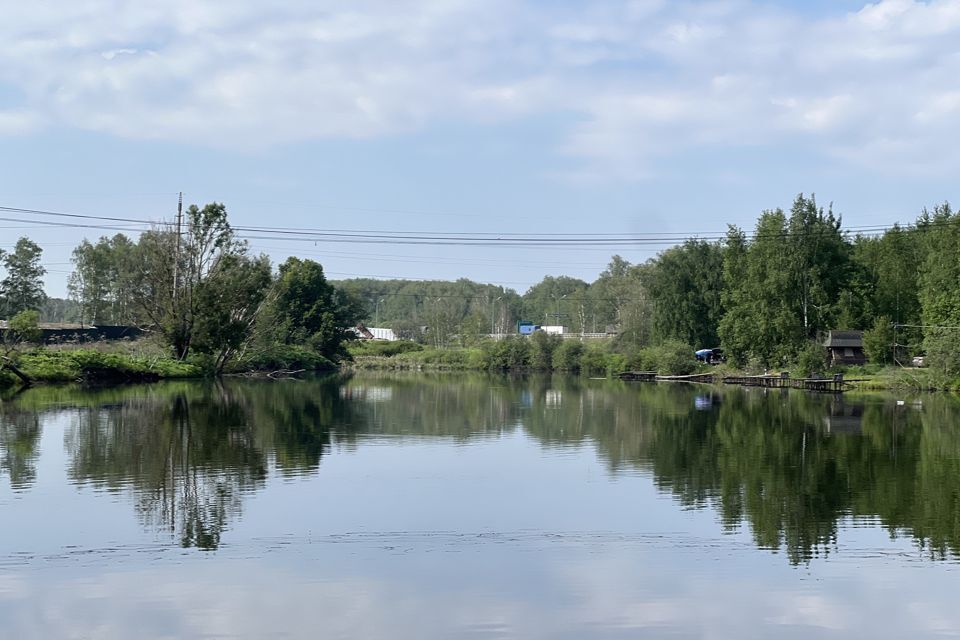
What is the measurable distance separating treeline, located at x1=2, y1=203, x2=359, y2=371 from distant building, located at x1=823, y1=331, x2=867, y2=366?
4032 centimetres

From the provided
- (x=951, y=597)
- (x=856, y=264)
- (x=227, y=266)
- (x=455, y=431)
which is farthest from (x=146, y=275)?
(x=951, y=597)

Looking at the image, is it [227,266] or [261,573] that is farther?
[227,266]

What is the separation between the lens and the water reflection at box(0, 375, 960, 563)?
17.5 m

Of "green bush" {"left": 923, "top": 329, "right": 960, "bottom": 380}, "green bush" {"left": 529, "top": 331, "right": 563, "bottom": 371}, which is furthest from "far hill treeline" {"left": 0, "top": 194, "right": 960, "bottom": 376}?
"green bush" {"left": 529, "top": 331, "right": 563, "bottom": 371}

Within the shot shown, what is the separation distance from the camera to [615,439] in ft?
101

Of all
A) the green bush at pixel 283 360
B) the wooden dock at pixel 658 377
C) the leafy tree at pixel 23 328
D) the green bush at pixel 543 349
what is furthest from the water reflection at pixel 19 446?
the green bush at pixel 543 349

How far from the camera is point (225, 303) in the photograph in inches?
2564

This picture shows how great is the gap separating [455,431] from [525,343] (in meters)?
71.8

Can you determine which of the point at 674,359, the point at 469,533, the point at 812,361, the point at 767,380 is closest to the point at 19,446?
the point at 469,533

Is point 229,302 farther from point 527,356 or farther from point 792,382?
point 527,356

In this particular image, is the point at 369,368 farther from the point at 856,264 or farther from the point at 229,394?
the point at 229,394

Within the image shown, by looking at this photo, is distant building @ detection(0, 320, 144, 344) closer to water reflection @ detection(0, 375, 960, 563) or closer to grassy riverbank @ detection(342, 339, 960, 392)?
water reflection @ detection(0, 375, 960, 563)

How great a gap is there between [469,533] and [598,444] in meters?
14.0

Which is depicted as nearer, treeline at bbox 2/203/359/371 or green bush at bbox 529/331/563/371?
treeline at bbox 2/203/359/371
